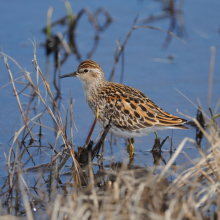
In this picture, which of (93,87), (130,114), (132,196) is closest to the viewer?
(132,196)

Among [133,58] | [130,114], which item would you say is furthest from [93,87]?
[133,58]

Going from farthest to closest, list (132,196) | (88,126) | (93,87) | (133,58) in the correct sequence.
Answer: (133,58) < (88,126) < (93,87) < (132,196)

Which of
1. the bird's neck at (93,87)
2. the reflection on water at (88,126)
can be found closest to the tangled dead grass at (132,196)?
the reflection on water at (88,126)

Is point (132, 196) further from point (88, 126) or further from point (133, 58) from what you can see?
point (133, 58)

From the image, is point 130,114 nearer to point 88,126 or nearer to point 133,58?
point 88,126

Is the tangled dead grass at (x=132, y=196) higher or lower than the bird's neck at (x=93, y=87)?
lower

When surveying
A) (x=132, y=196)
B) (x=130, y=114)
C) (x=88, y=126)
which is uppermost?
(x=88, y=126)

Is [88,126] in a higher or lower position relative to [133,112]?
higher

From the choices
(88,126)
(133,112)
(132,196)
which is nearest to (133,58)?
(88,126)

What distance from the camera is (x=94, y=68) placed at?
8383 mm

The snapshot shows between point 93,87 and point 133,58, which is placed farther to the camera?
point 133,58

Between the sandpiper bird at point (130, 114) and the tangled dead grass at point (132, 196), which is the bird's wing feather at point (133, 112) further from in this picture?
the tangled dead grass at point (132, 196)

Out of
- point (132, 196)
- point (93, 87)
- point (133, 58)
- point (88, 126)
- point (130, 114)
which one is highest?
point (133, 58)

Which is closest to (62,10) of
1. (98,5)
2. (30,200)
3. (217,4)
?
(98,5)
